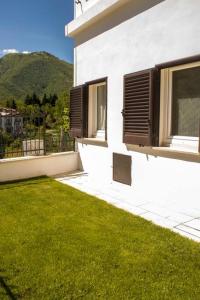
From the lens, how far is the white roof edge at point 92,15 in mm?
6973

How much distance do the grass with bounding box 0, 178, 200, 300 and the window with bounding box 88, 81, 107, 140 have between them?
128 inches

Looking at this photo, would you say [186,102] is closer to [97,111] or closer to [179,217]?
[179,217]

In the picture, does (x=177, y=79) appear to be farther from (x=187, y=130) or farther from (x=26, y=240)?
(x=26, y=240)

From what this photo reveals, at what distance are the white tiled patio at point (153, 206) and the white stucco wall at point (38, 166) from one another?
3.35ft

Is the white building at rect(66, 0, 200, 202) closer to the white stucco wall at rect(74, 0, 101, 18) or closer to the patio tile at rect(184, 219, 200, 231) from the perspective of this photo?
the white stucco wall at rect(74, 0, 101, 18)

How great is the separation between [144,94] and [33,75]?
9906cm

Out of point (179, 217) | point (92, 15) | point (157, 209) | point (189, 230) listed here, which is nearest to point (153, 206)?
point (157, 209)

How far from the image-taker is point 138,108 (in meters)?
6.17

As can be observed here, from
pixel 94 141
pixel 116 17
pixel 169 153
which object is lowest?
pixel 169 153

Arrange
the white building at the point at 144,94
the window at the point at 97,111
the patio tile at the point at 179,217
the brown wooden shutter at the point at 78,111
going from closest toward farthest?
the patio tile at the point at 179,217, the white building at the point at 144,94, the window at the point at 97,111, the brown wooden shutter at the point at 78,111

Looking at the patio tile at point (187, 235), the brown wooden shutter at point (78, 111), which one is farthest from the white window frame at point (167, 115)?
the brown wooden shutter at point (78, 111)

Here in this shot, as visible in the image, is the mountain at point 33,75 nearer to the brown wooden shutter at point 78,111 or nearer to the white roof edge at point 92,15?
the white roof edge at point 92,15

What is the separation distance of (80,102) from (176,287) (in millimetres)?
6328

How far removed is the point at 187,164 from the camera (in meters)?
5.38
